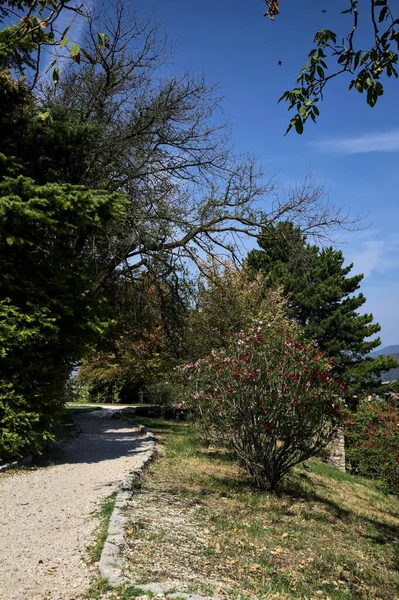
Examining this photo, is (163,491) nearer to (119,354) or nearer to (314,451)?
(314,451)

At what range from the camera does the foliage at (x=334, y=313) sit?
97.5 feet

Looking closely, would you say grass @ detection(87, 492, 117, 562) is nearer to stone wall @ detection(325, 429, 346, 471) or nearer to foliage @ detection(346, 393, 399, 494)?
foliage @ detection(346, 393, 399, 494)

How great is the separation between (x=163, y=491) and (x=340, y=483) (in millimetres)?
7988

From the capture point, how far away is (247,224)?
13.4 metres

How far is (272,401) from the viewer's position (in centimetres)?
766

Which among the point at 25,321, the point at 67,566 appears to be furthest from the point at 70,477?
the point at 67,566

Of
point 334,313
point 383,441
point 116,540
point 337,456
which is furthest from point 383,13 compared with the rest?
point 334,313

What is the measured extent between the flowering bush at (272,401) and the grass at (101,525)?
2401 mm

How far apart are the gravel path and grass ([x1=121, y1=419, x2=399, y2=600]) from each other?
1.78 ft

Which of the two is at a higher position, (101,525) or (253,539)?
(101,525)

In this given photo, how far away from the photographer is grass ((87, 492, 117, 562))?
14.7 feet

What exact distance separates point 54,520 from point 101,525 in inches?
28.4

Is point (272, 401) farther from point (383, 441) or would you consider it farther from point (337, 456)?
point (337, 456)

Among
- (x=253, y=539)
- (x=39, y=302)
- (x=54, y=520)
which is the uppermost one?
(x=39, y=302)
